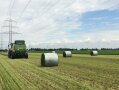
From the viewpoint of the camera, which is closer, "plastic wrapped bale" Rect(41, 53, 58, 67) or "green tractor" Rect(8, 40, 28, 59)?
"plastic wrapped bale" Rect(41, 53, 58, 67)

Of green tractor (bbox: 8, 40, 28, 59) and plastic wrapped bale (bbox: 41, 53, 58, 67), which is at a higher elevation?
green tractor (bbox: 8, 40, 28, 59)

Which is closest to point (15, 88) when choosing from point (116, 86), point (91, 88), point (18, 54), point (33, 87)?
point (33, 87)

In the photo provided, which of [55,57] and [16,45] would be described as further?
[16,45]

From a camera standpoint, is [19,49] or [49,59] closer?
[49,59]

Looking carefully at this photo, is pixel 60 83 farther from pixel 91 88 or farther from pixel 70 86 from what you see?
pixel 91 88

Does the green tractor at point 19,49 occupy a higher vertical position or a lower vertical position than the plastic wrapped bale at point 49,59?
higher

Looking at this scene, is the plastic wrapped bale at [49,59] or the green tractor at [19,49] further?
the green tractor at [19,49]

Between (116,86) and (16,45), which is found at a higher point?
(16,45)

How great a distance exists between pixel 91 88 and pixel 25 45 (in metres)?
35.7

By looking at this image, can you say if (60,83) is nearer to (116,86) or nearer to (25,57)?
(116,86)

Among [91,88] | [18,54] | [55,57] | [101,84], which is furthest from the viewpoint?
[18,54]

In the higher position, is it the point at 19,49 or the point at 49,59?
the point at 19,49

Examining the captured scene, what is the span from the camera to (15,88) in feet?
45.8

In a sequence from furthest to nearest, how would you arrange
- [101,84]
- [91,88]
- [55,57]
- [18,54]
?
[18,54]
[55,57]
[101,84]
[91,88]
